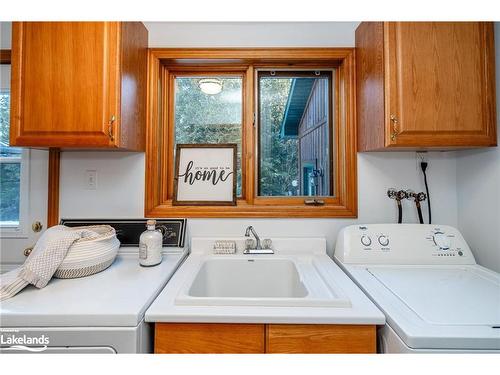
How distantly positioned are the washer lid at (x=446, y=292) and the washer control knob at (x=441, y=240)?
114 millimetres

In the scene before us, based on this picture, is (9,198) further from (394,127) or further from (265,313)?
(394,127)

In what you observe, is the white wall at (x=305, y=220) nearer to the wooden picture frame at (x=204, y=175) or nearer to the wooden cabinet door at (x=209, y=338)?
the wooden picture frame at (x=204, y=175)

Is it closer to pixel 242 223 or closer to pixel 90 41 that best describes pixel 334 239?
pixel 242 223

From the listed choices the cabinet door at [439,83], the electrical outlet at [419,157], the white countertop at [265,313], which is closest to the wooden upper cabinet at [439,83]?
the cabinet door at [439,83]

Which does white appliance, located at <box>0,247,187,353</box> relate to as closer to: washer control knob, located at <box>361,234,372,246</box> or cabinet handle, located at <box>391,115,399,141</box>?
washer control knob, located at <box>361,234,372,246</box>

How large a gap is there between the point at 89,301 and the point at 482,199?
190 centimetres

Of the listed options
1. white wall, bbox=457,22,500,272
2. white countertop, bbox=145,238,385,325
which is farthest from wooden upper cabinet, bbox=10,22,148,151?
white wall, bbox=457,22,500,272

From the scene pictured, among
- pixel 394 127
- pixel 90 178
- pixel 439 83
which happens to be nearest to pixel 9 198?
pixel 90 178

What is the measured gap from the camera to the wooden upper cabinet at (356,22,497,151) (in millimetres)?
1191

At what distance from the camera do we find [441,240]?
1.33 m

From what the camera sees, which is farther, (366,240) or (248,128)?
(248,128)

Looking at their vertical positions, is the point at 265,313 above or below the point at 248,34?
below

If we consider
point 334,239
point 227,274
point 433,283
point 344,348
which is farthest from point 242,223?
point 433,283
